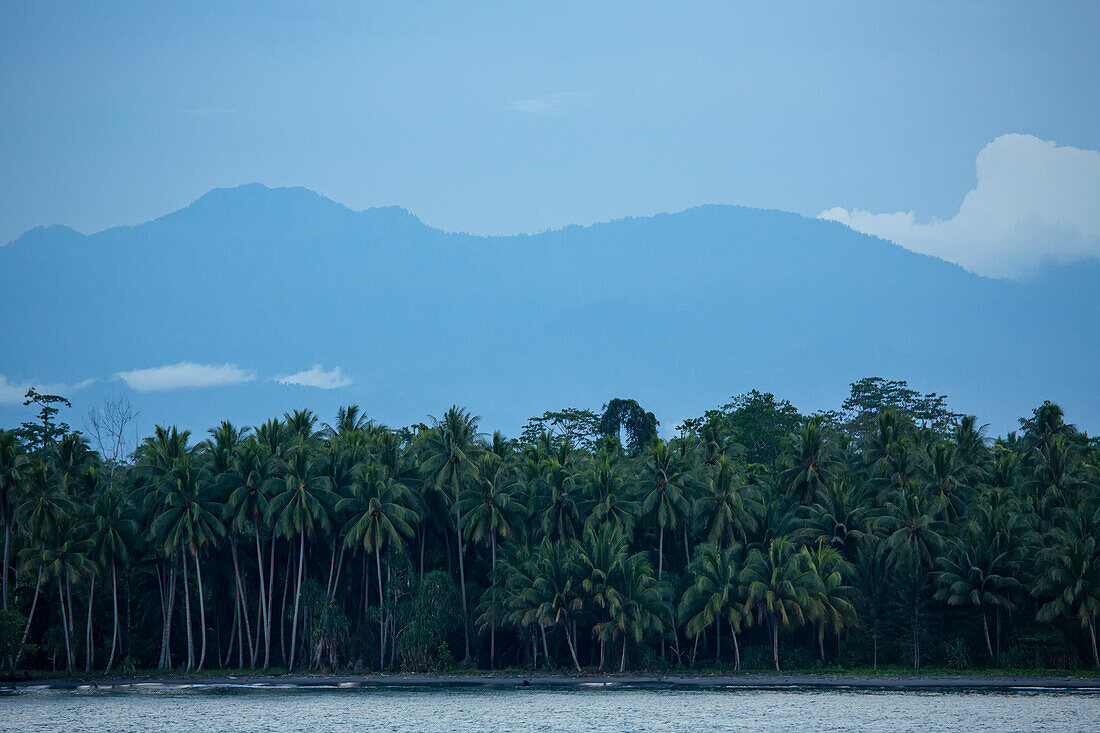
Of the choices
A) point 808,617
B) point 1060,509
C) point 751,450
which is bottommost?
point 808,617

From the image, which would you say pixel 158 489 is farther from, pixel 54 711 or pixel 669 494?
pixel 669 494

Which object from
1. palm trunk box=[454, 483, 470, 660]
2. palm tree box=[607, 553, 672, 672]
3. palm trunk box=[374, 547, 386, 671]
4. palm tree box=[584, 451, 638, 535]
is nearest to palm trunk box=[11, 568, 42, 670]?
palm trunk box=[374, 547, 386, 671]

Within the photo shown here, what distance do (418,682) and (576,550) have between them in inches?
472

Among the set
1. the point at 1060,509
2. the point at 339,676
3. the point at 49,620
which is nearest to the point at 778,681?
the point at 1060,509

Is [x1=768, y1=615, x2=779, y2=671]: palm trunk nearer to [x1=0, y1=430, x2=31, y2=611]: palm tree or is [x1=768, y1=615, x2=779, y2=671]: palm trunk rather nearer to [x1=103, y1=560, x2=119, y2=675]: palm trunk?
[x1=103, y1=560, x2=119, y2=675]: palm trunk

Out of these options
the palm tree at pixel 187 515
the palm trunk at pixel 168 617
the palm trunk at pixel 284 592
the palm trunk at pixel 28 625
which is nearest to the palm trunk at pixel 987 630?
the palm trunk at pixel 284 592

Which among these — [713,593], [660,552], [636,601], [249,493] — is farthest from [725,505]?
[249,493]

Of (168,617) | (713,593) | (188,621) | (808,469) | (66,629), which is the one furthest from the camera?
(808,469)

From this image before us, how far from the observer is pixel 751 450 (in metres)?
113

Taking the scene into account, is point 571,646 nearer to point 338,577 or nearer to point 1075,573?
point 338,577

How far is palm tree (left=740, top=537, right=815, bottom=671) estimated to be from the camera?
238 ft

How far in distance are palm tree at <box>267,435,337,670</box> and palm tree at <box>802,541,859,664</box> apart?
28959mm

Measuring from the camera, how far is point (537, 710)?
64.8 meters

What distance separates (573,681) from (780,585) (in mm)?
13164
